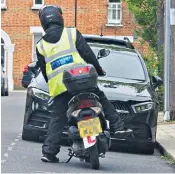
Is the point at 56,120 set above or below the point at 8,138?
above

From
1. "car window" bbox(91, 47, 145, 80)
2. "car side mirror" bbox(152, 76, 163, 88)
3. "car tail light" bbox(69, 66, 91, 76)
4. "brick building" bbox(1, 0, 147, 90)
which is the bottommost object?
"brick building" bbox(1, 0, 147, 90)

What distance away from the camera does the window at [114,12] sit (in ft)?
166

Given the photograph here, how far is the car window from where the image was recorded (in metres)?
14.7

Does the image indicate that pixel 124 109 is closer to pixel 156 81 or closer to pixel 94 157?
pixel 156 81

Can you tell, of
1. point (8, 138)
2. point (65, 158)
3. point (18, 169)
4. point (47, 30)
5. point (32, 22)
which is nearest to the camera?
point (18, 169)

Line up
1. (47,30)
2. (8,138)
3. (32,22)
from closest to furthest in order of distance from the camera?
(47,30) < (8,138) < (32,22)

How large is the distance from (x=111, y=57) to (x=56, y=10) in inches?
160

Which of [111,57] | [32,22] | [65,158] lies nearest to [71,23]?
[32,22]

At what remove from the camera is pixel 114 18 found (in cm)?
5053

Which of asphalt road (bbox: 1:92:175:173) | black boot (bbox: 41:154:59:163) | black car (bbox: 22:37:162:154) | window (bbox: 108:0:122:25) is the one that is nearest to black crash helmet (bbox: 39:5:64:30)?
black boot (bbox: 41:154:59:163)

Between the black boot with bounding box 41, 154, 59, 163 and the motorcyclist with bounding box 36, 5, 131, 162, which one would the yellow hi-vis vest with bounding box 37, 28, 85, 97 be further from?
the black boot with bounding box 41, 154, 59, 163

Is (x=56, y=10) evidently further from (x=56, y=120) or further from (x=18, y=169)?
(x=18, y=169)

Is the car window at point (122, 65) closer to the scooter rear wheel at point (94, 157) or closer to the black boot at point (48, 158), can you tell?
the black boot at point (48, 158)

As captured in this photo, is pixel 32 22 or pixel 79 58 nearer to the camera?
pixel 79 58
